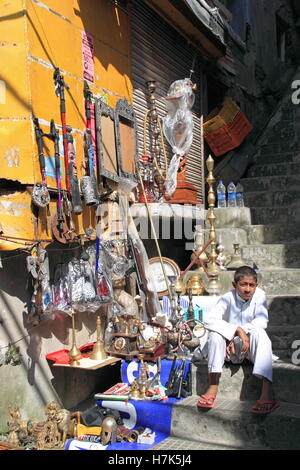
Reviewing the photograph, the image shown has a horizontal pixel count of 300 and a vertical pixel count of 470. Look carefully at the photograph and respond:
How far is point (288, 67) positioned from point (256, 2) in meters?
3.07

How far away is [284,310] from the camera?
629cm

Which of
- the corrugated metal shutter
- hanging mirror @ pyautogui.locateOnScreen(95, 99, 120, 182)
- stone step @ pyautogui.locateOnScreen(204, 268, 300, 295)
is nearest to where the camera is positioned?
hanging mirror @ pyautogui.locateOnScreen(95, 99, 120, 182)

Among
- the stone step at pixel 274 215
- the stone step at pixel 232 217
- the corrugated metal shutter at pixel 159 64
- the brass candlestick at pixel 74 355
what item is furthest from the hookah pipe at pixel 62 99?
the stone step at pixel 274 215

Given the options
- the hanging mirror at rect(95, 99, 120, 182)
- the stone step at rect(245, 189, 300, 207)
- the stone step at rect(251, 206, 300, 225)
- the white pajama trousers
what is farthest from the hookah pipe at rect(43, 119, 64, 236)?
the stone step at rect(245, 189, 300, 207)

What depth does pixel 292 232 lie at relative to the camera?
26.9 feet

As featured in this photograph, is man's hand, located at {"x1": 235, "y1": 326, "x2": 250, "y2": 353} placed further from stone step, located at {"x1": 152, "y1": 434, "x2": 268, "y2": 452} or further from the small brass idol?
the small brass idol

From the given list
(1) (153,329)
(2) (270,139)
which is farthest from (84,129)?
(2) (270,139)

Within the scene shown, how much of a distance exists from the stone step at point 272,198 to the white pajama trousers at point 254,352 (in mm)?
4801

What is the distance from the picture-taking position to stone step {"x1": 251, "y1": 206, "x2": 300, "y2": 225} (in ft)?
28.7

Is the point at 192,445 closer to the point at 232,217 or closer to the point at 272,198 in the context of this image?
the point at 232,217

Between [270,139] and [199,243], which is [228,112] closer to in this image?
[270,139]

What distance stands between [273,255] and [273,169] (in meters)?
3.68

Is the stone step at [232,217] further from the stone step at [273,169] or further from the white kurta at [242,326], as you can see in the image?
the white kurta at [242,326]
